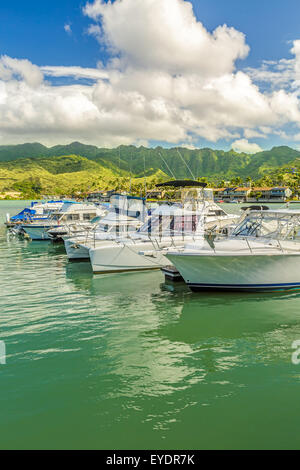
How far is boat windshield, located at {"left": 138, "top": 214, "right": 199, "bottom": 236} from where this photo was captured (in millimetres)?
20766

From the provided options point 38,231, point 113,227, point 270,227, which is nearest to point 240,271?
point 270,227

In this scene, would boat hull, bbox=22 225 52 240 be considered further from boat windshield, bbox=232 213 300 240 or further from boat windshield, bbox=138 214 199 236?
boat windshield, bbox=232 213 300 240

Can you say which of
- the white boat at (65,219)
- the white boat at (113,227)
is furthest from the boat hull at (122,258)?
the white boat at (65,219)

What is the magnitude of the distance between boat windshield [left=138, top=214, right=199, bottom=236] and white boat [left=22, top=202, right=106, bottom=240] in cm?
1596

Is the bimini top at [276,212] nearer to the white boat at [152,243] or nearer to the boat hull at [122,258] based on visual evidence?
the white boat at [152,243]

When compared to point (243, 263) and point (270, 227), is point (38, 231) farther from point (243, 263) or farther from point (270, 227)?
point (243, 263)

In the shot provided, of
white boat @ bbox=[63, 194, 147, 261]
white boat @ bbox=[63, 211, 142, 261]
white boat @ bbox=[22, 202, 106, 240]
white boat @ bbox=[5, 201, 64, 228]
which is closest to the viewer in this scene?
white boat @ bbox=[63, 211, 142, 261]

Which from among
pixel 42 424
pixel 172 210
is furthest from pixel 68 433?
pixel 172 210

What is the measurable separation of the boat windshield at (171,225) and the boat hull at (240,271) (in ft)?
20.9

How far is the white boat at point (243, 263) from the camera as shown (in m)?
14.0

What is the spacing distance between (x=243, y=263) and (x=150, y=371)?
289 inches

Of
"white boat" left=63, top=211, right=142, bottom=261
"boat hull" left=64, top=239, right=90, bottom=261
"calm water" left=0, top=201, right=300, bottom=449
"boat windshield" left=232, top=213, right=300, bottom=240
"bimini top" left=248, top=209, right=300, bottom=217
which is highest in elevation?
"bimini top" left=248, top=209, right=300, bottom=217

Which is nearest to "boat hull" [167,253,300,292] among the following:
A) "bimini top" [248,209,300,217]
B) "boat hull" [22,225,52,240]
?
"bimini top" [248,209,300,217]
